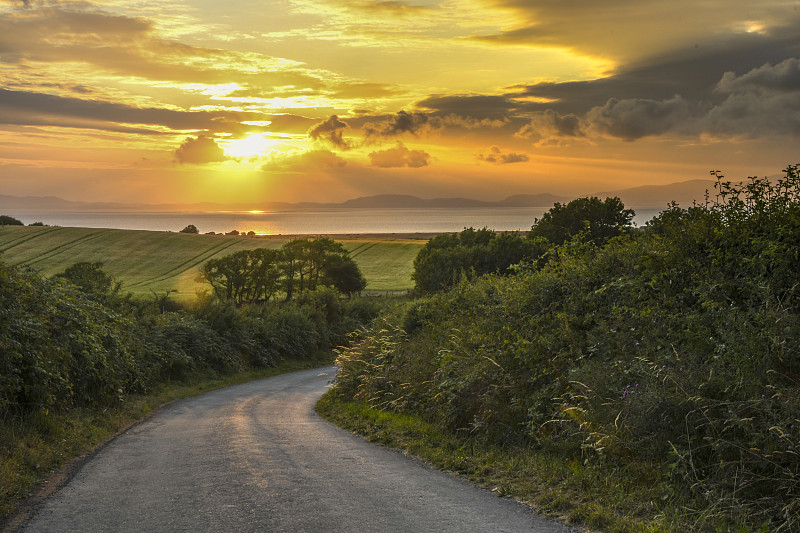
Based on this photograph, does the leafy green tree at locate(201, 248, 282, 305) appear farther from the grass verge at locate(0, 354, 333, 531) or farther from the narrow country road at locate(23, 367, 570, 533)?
the narrow country road at locate(23, 367, 570, 533)

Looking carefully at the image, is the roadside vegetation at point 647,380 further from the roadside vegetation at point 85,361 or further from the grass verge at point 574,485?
the roadside vegetation at point 85,361

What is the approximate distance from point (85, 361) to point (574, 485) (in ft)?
43.8

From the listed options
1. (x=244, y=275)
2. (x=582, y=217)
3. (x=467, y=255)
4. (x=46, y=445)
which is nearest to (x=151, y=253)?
(x=244, y=275)

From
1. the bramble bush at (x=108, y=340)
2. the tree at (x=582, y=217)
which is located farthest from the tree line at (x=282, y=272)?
the tree at (x=582, y=217)

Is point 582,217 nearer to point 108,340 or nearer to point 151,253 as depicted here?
point 108,340

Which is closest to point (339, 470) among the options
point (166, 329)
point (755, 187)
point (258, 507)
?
point (258, 507)

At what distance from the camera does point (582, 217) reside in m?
53.6

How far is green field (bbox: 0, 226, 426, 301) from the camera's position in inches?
3565

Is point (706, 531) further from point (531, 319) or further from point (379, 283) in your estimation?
point (379, 283)

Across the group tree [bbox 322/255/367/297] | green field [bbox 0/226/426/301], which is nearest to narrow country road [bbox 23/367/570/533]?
tree [bbox 322/255/367/297]

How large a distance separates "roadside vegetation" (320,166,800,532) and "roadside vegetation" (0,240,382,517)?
21.3ft

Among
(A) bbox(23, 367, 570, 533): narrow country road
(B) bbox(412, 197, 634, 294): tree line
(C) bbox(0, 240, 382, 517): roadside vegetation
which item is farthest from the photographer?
(B) bbox(412, 197, 634, 294): tree line

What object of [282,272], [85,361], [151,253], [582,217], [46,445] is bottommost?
[46,445]

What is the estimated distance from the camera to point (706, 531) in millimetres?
7082
